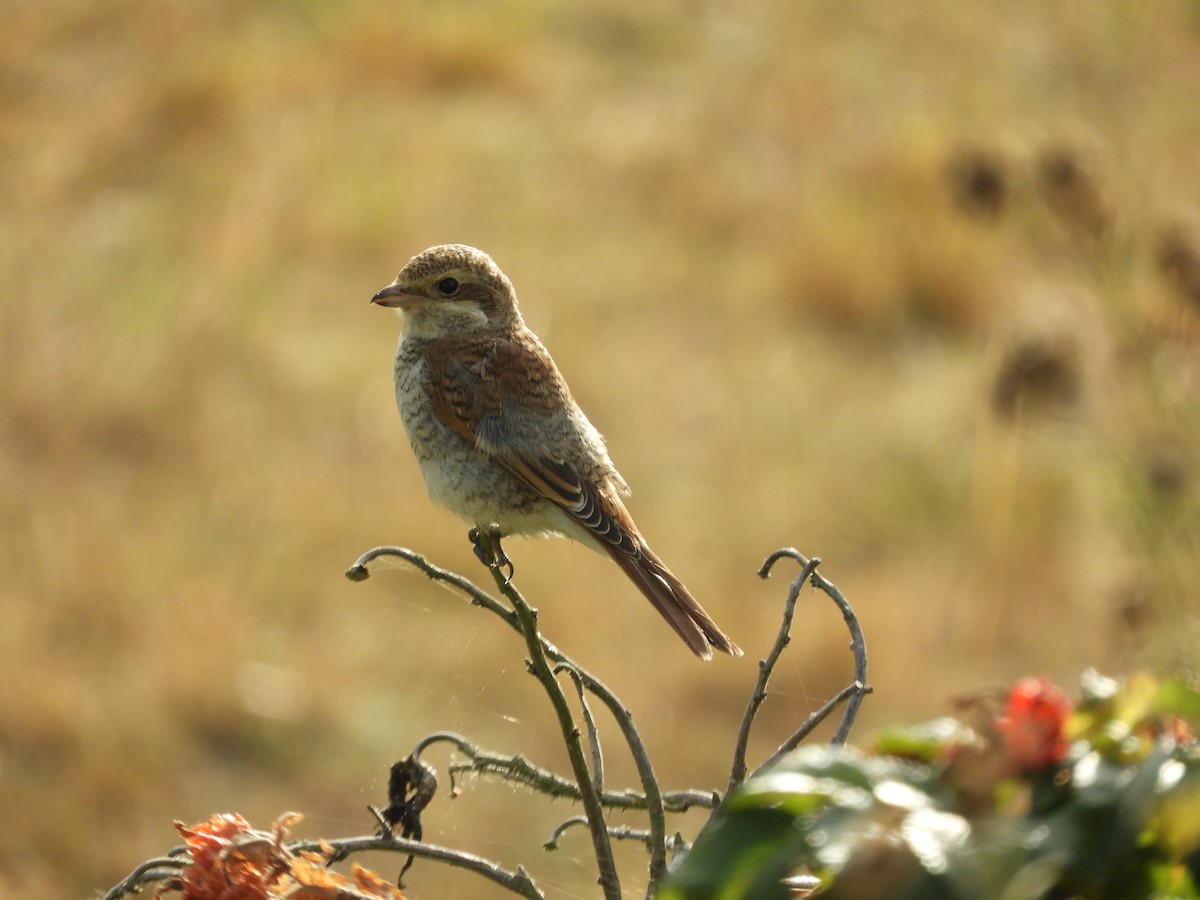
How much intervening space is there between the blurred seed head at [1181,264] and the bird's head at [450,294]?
2.05m

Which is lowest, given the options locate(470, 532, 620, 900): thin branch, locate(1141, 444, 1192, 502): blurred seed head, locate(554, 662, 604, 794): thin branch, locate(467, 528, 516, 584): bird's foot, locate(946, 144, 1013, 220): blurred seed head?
locate(470, 532, 620, 900): thin branch

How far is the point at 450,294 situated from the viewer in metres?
3.57

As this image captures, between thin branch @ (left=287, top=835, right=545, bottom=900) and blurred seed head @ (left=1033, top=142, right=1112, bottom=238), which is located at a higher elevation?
blurred seed head @ (left=1033, top=142, right=1112, bottom=238)

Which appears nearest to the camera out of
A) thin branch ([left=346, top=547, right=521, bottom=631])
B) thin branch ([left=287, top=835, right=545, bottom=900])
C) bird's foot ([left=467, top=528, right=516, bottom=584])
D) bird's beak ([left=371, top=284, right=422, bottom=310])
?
thin branch ([left=287, top=835, right=545, bottom=900])

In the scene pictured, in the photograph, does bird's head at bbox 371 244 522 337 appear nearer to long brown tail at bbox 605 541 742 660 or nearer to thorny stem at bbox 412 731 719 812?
long brown tail at bbox 605 541 742 660

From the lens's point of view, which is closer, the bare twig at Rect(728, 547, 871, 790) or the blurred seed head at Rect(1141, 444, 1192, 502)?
the bare twig at Rect(728, 547, 871, 790)

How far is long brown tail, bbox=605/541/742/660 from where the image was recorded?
9.30 ft

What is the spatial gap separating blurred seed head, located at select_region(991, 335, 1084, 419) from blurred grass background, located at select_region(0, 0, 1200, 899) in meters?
0.02

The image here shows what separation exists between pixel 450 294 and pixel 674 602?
975 millimetres

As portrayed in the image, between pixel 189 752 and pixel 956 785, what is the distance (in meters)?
6.50

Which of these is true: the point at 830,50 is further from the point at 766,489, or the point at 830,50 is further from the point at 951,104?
the point at 766,489

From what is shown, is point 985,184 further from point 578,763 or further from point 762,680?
point 578,763

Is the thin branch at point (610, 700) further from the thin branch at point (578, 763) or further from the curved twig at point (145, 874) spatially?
the curved twig at point (145, 874)

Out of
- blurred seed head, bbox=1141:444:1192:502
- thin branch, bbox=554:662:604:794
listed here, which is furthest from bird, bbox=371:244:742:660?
blurred seed head, bbox=1141:444:1192:502
